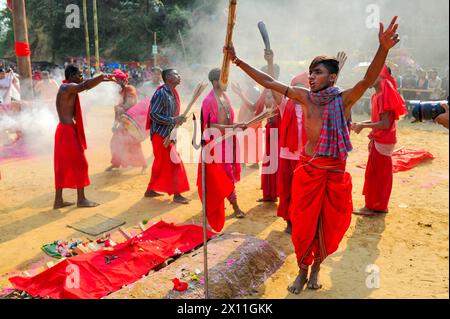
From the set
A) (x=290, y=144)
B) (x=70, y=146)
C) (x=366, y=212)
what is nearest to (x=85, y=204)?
(x=70, y=146)

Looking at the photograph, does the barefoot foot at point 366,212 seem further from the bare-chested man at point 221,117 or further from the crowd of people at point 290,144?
the bare-chested man at point 221,117

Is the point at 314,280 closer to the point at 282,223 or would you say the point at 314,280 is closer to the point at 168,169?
the point at 282,223

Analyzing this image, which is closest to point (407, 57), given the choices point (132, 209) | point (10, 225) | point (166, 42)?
point (166, 42)

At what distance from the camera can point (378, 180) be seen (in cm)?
554

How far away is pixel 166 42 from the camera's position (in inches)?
914

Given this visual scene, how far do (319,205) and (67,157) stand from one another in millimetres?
3864

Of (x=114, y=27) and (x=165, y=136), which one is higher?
(x=114, y=27)

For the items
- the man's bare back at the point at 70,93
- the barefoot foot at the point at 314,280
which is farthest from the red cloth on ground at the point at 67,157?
the barefoot foot at the point at 314,280

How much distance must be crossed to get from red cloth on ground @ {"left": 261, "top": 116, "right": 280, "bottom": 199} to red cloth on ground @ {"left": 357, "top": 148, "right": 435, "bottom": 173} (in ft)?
8.81

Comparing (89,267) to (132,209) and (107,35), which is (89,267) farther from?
(107,35)

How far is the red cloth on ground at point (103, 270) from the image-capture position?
3498 millimetres

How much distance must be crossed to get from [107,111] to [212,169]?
1201 centimetres
